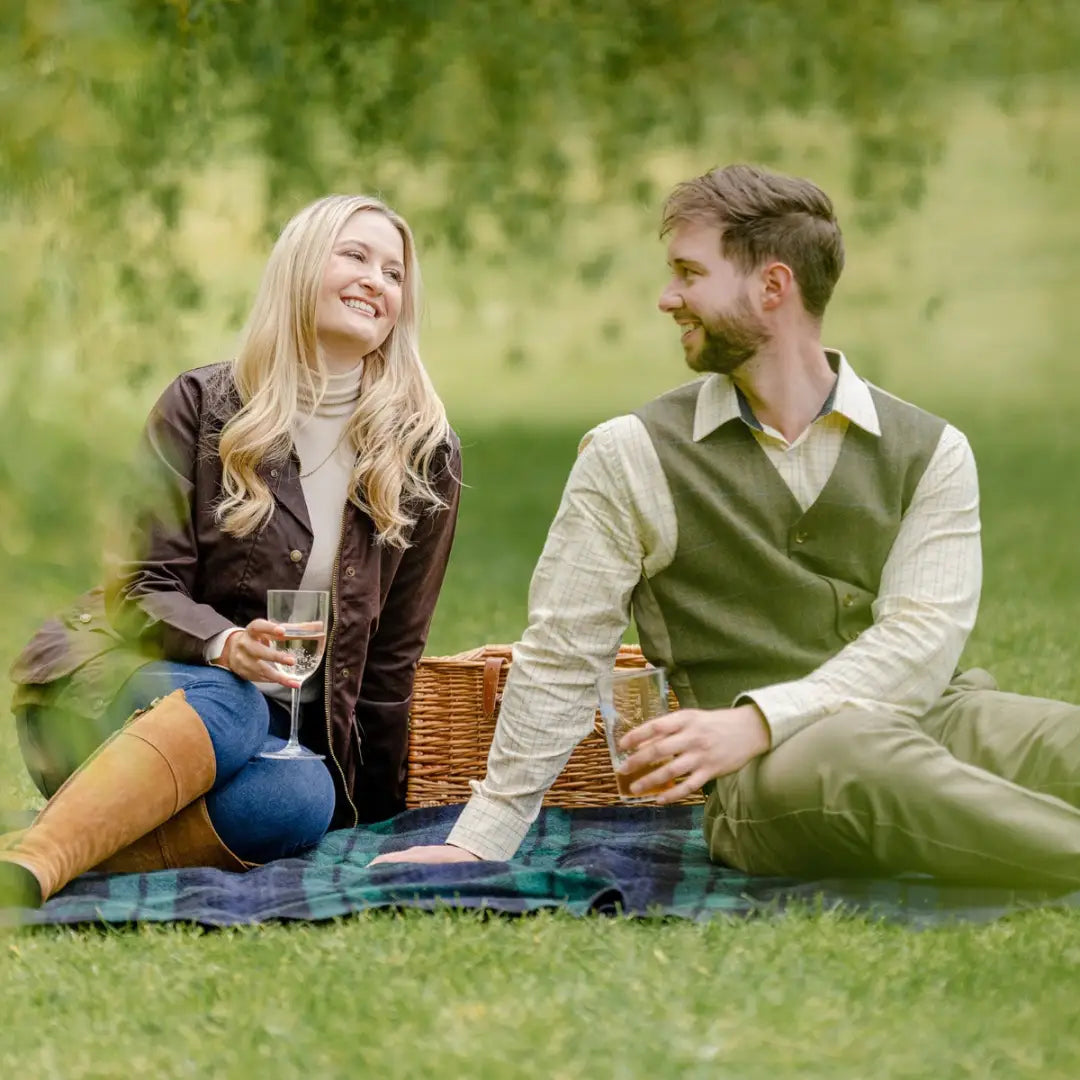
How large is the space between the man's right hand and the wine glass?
322mm

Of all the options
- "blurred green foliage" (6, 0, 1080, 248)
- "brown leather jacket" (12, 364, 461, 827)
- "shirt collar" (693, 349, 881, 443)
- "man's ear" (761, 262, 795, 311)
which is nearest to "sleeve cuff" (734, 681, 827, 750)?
"shirt collar" (693, 349, 881, 443)

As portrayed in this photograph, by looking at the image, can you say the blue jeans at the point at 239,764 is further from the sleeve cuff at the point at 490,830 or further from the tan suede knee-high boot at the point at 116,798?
the sleeve cuff at the point at 490,830

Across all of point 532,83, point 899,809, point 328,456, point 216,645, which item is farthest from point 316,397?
point 532,83

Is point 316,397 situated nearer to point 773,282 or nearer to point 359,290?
point 359,290

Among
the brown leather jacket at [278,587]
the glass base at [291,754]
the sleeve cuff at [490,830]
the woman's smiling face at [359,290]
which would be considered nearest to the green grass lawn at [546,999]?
the sleeve cuff at [490,830]

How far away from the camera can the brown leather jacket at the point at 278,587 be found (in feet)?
10.2

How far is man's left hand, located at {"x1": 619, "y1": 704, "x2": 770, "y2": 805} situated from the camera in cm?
266

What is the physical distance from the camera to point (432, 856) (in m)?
2.96

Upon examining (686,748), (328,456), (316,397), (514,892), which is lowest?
(514,892)

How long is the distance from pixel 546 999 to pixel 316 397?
1435mm

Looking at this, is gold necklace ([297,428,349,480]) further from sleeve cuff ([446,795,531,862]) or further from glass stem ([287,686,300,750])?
sleeve cuff ([446,795,531,862])

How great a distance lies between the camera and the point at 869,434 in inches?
118

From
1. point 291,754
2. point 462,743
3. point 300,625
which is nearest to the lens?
point 300,625

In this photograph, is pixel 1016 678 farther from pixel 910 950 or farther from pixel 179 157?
pixel 179 157
